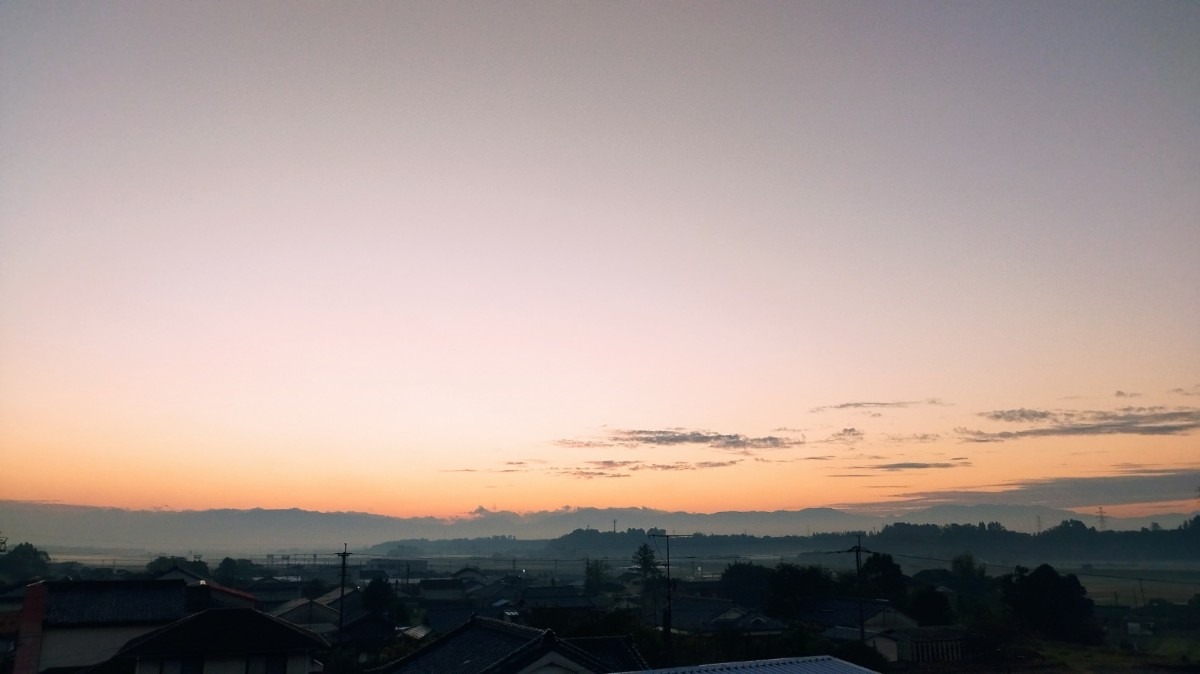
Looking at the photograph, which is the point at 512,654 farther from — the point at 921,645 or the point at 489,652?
the point at 921,645

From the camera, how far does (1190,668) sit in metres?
56.5

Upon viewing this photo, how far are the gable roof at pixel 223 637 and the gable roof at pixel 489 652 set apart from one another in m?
4.72

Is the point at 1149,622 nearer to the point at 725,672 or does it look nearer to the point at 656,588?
the point at 656,588

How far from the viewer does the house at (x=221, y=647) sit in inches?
1357

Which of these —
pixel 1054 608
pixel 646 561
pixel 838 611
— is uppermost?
pixel 1054 608

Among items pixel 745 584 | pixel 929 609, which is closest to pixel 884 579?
pixel 929 609

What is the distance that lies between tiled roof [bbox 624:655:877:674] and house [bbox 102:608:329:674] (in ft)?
71.7

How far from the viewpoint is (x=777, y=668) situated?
76.6 feet

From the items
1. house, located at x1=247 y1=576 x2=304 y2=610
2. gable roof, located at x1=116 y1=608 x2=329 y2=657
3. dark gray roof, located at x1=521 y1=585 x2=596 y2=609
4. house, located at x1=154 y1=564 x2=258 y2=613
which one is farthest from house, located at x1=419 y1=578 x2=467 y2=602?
gable roof, located at x1=116 y1=608 x2=329 y2=657

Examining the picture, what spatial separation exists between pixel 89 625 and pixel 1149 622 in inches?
4055

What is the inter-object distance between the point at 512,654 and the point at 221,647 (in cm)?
1641

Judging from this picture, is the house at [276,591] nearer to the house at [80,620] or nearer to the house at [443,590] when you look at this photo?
the house at [443,590]

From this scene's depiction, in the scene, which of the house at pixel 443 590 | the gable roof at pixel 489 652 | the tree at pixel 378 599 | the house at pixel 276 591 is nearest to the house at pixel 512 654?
the gable roof at pixel 489 652

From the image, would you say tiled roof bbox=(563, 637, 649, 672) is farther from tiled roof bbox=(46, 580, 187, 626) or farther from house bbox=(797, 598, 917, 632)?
house bbox=(797, 598, 917, 632)
